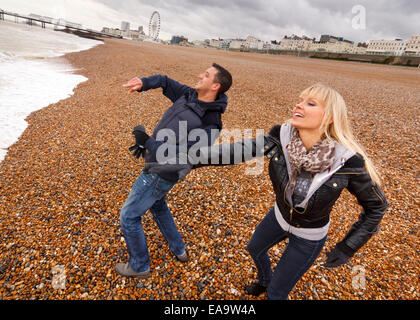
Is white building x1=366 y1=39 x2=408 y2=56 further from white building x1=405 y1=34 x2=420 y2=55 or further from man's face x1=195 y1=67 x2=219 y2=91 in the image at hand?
man's face x1=195 y1=67 x2=219 y2=91

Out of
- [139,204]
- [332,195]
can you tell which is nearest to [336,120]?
[332,195]

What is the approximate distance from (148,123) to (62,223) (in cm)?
559

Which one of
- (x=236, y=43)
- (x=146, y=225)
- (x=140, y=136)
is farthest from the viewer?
(x=236, y=43)

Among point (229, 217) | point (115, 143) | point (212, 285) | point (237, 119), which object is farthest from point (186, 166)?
point (237, 119)

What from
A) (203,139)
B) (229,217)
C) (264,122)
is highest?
(203,139)

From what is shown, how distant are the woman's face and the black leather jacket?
292mm

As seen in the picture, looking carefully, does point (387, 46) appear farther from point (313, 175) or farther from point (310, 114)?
point (313, 175)

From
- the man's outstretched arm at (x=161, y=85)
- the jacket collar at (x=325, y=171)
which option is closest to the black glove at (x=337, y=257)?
the jacket collar at (x=325, y=171)

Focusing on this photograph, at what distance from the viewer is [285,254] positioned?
2260mm

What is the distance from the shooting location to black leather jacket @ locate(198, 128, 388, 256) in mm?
1860

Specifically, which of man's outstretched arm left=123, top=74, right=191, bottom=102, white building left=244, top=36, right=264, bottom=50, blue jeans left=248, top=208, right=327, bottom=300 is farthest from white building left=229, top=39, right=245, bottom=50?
blue jeans left=248, top=208, right=327, bottom=300

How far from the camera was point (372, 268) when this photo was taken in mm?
3654

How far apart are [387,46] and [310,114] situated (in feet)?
574
